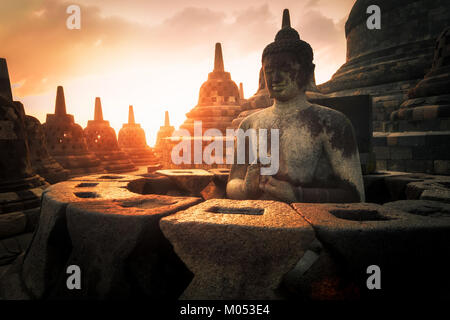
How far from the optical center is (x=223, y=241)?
47.1 inches

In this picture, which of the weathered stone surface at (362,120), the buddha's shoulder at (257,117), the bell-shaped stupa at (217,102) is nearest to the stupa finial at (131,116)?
the bell-shaped stupa at (217,102)

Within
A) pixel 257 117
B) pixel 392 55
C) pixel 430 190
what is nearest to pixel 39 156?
pixel 257 117

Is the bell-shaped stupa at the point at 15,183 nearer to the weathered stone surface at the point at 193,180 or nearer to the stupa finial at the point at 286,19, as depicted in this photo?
the weathered stone surface at the point at 193,180

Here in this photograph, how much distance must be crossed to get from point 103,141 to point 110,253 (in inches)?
598

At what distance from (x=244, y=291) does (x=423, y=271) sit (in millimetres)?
898

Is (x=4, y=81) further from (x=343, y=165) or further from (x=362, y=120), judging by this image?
(x=362, y=120)

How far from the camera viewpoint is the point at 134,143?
18406 mm

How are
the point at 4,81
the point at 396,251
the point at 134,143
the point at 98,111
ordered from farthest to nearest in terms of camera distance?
the point at 134,143 → the point at 98,111 → the point at 4,81 → the point at 396,251

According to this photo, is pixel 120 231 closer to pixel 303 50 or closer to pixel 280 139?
pixel 280 139

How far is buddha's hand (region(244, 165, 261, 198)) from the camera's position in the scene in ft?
7.18

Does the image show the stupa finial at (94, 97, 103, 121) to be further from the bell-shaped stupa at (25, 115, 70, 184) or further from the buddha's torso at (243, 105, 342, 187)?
the buddha's torso at (243, 105, 342, 187)

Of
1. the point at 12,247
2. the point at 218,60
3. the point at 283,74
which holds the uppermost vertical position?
the point at 218,60

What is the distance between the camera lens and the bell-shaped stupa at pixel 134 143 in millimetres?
18052
